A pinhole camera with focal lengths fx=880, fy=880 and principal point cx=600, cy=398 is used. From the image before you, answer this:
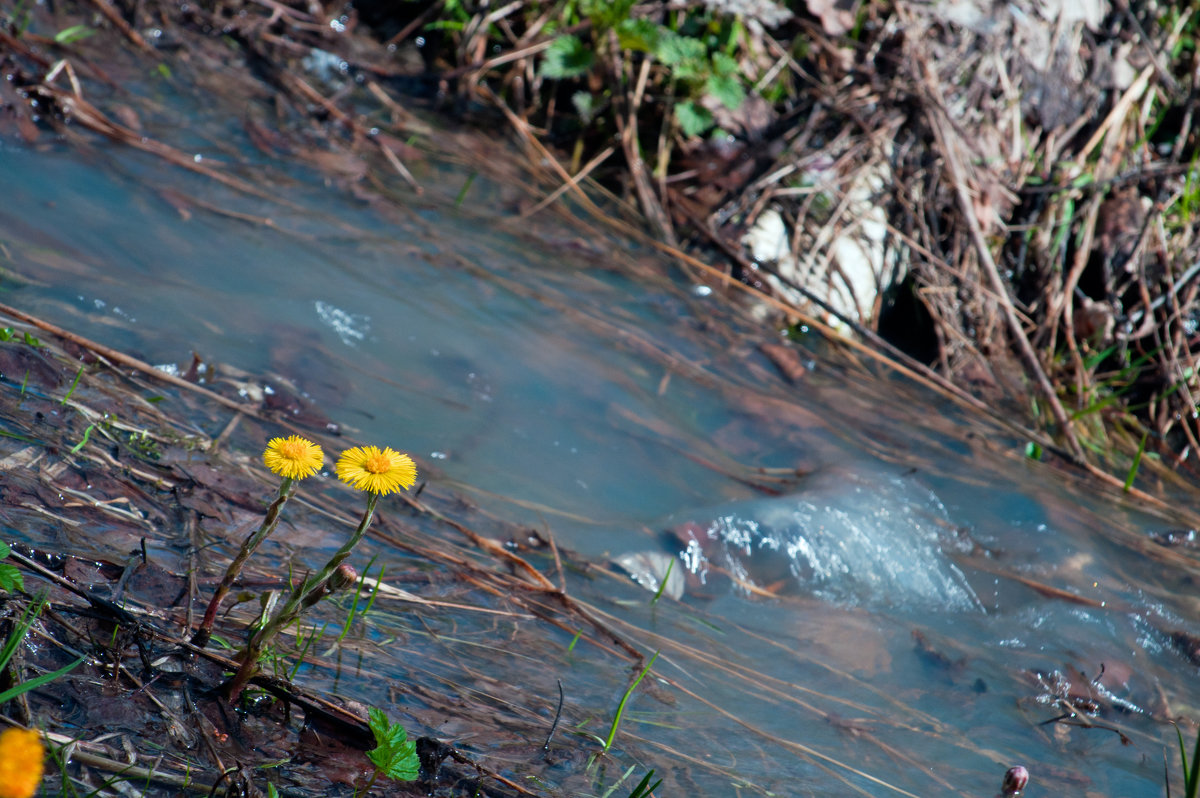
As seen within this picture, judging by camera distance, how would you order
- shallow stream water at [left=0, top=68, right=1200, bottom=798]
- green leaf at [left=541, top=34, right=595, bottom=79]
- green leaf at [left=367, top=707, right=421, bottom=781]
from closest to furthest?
green leaf at [left=367, top=707, right=421, bottom=781]
shallow stream water at [left=0, top=68, right=1200, bottom=798]
green leaf at [left=541, top=34, right=595, bottom=79]

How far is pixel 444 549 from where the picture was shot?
2049mm

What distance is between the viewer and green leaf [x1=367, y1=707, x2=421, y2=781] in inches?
44.6

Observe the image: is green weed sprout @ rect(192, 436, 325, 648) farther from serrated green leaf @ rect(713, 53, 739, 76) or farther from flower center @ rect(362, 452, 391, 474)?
serrated green leaf @ rect(713, 53, 739, 76)

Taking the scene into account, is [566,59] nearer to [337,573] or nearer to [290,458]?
[290,458]

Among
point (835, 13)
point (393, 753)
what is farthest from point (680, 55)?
point (393, 753)

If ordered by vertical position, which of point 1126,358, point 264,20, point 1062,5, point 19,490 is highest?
point 1062,5

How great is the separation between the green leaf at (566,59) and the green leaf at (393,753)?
3877 millimetres

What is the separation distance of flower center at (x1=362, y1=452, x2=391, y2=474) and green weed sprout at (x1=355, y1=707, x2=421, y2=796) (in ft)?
1.11

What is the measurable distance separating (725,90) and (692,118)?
0.21 meters

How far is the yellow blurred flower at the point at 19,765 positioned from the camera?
2.11ft

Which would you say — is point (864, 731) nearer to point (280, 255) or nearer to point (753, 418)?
point (753, 418)

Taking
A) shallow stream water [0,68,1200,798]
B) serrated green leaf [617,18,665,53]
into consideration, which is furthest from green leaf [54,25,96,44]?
serrated green leaf [617,18,665,53]

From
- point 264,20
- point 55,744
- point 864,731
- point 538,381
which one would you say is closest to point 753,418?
point 538,381

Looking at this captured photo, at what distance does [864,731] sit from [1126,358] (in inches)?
126
